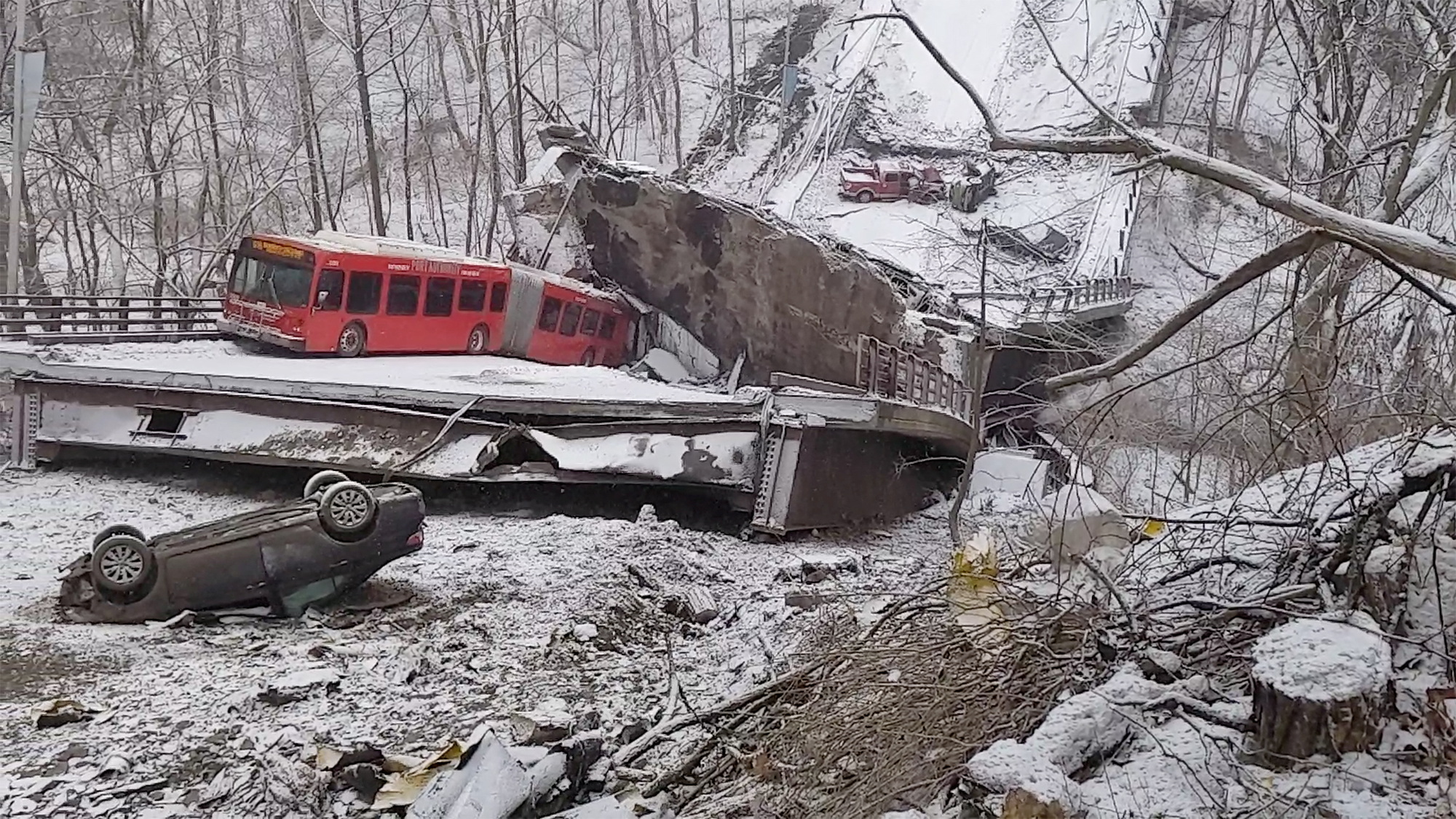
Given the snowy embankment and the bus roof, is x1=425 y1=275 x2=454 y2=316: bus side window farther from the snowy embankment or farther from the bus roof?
the snowy embankment

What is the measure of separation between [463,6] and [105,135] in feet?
30.4

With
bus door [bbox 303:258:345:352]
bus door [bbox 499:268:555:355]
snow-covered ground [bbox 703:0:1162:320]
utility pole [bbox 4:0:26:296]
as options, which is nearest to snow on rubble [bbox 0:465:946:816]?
bus door [bbox 303:258:345:352]

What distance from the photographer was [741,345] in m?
16.3

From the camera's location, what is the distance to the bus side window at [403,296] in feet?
45.4

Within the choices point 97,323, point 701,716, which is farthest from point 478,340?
point 701,716

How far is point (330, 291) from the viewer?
1298 cm

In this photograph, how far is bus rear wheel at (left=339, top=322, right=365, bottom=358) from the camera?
43.7 feet

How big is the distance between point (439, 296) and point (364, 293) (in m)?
1.27

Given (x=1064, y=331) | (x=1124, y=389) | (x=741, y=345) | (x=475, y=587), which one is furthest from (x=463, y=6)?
(x=1124, y=389)

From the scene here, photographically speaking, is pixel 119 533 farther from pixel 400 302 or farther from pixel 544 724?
pixel 400 302

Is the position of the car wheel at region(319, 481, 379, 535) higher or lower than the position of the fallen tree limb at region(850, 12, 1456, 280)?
lower

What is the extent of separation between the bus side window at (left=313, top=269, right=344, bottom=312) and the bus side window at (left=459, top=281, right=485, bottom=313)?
2.00 metres

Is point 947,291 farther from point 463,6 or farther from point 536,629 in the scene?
point 463,6

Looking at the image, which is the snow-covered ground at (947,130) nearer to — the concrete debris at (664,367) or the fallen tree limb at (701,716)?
the concrete debris at (664,367)
